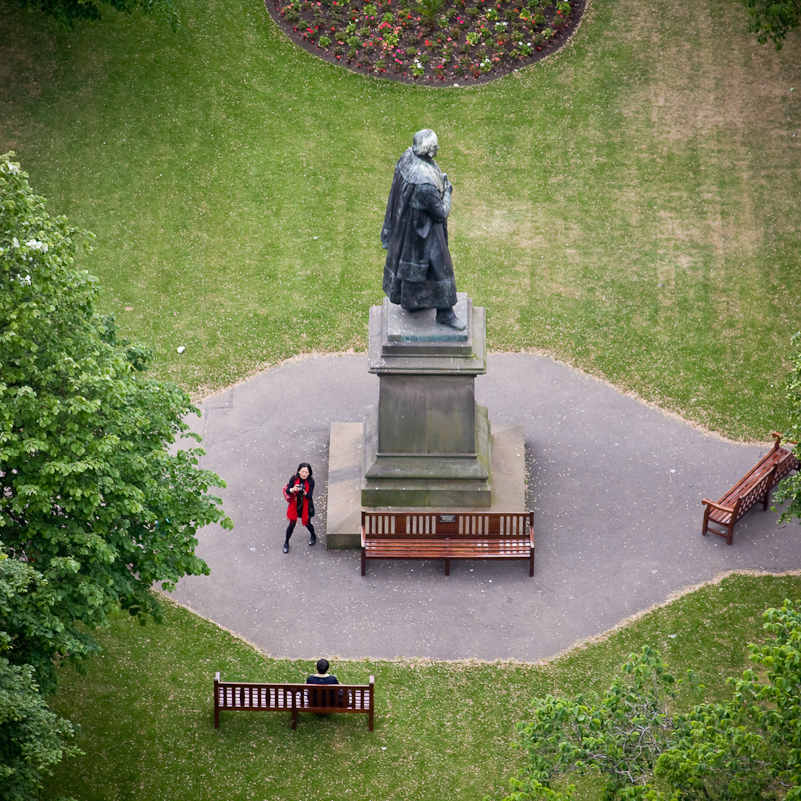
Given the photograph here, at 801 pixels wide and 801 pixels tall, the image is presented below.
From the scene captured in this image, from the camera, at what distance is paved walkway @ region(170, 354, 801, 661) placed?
76.2 ft

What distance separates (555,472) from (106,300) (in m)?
10.0

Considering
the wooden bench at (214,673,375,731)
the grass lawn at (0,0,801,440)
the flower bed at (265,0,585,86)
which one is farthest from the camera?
the flower bed at (265,0,585,86)

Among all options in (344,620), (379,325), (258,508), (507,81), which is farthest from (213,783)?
(507,81)

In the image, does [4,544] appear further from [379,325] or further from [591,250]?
[591,250]

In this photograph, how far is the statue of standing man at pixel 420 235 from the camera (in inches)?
862

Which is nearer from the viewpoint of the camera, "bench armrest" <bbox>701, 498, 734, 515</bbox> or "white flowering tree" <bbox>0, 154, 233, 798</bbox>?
"white flowering tree" <bbox>0, 154, 233, 798</bbox>

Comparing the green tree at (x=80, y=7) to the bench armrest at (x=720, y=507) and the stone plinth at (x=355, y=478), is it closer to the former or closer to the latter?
the stone plinth at (x=355, y=478)

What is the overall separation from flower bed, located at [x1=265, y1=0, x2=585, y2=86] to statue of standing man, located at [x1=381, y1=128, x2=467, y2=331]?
1405 cm

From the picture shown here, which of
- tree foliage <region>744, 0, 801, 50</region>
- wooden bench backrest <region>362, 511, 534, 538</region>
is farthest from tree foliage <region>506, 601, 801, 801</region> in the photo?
tree foliage <region>744, 0, 801, 50</region>

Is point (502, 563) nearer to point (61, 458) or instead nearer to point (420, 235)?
point (420, 235)

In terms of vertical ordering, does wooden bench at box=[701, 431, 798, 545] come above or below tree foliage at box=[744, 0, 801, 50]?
below

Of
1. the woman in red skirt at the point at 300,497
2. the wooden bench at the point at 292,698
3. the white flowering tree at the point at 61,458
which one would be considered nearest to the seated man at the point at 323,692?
the wooden bench at the point at 292,698

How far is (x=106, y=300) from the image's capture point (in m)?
30.0

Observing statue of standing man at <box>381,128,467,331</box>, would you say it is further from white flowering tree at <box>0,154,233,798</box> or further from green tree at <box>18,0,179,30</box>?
green tree at <box>18,0,179,30</box>
